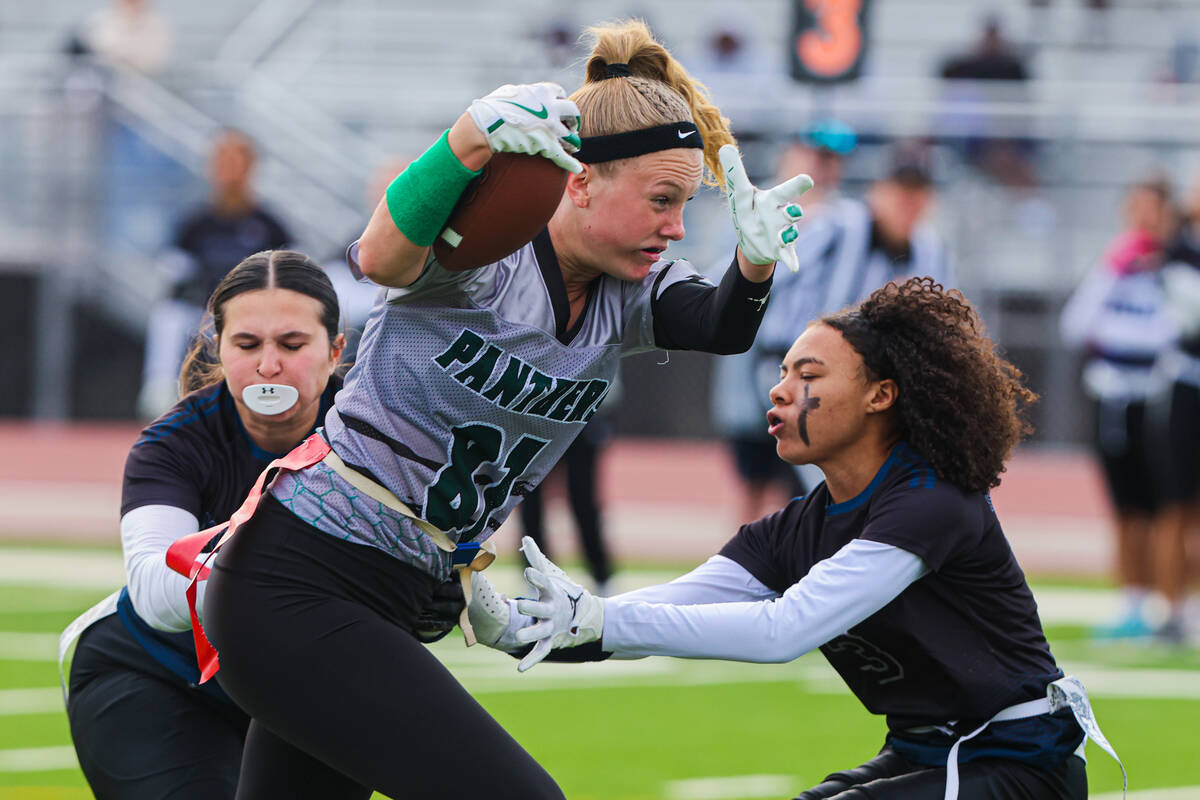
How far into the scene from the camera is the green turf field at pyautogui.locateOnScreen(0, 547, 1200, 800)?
16.9 ft

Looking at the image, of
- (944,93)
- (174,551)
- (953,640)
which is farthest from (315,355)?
(944,93)

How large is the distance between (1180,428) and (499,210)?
5871mm

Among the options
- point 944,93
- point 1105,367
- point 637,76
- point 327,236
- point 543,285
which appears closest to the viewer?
point 543,285

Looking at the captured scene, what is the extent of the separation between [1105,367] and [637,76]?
5.44 meters

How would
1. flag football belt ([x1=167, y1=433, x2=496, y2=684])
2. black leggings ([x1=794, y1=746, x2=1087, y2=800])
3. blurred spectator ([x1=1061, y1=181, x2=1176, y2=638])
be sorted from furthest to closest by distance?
blurred spectator ([x1=1061, y1=181, x2=1176, y2=638]), black leggings ([x1=794, y1=746, x2=1087, y2=800]), flag football belt ([x1=167, y1=433, x2=496, y2=684])

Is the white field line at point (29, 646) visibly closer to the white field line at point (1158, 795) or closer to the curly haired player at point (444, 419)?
the white field line at point (1158, 795)

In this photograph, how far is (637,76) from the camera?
300 centimetres

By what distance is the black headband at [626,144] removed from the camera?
9.29 feet

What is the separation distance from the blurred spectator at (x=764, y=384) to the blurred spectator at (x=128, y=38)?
8194mm

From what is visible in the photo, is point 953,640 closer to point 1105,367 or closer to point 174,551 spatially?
point 174,551

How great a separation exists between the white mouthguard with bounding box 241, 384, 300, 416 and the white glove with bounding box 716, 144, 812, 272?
98 centimetres

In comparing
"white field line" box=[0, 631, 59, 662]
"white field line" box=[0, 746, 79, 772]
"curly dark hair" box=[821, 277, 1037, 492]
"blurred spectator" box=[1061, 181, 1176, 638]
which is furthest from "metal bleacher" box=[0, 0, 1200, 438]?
"curly dark hair" box=[821, 277, 1037, 492]

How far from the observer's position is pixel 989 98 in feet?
43.3

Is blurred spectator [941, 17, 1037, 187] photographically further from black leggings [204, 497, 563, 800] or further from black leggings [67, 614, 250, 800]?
black leggings [204, 497, 563, 800]
